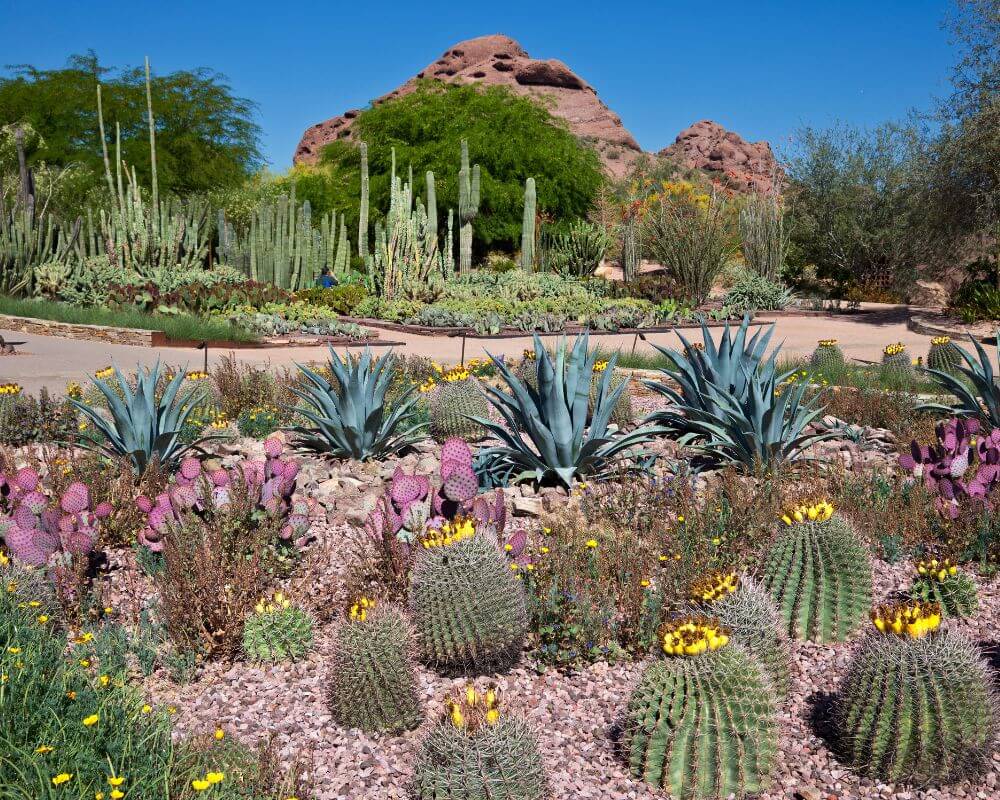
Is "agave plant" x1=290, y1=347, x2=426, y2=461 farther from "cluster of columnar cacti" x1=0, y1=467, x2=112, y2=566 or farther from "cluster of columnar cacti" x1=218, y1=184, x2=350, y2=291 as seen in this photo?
"cluster of columnar cacti" x1=218, y1=184, x2=350, y2=291

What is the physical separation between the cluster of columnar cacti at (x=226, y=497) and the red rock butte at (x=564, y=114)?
8334cm

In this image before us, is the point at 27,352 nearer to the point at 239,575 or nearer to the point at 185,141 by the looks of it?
the point at 239,575

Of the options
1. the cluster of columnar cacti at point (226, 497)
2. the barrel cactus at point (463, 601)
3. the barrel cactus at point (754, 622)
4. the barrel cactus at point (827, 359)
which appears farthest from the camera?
the barrel cactus at point (827, 359)

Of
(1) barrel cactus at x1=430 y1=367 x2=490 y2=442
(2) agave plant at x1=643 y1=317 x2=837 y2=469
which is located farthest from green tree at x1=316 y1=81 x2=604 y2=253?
(2) agave plant at x1=643 y1=317 x2=837 y2=469

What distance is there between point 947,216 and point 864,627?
63.2ft

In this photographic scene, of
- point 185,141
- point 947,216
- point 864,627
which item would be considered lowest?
point 864,627

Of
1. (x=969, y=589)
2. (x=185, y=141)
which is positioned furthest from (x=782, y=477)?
(x=185, y=141)

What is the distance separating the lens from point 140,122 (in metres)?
40.6

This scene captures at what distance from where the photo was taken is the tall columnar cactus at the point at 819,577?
394cm

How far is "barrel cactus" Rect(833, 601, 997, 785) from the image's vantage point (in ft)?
9.72

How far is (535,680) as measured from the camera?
12.5 feet

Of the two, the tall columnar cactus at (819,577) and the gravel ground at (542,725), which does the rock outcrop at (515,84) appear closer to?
the tall columnar cactus at (819,577)

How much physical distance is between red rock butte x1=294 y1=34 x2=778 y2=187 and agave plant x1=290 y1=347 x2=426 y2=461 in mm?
81530

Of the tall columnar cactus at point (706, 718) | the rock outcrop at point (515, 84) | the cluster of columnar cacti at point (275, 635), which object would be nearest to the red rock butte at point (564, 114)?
the rock outcrop at point (515, 84)
